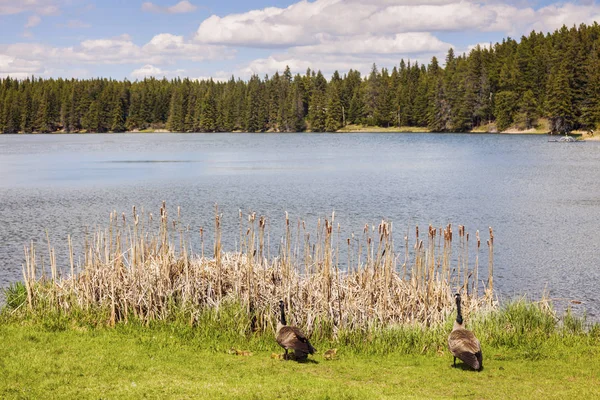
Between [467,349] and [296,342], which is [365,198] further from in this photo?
[467,349]

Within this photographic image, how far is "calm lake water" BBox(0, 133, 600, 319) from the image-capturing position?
2555cm

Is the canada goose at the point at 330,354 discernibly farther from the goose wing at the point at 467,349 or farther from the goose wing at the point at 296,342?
Result: the goose wing at the point at 467,349

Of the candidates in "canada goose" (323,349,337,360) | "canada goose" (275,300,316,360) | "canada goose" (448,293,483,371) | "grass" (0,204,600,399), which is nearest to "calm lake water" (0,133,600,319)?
"grass" (0,204,600,399)

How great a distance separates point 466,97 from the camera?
144 m

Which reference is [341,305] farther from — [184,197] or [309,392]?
[184,197]

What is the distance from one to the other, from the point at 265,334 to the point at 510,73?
141564 millimetres

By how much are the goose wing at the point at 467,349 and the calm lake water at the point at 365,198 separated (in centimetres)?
786

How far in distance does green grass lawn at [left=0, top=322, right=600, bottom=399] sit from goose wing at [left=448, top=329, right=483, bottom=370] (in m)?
0.24

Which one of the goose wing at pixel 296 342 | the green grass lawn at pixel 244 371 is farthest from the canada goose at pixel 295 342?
the green grass lawn at pixel 244 371

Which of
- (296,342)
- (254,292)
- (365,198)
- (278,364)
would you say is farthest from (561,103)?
(278,364)

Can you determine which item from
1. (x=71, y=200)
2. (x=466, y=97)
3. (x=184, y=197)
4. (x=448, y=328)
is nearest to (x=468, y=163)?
(x=184, y=197)

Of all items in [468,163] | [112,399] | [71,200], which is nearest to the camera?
[112,399]

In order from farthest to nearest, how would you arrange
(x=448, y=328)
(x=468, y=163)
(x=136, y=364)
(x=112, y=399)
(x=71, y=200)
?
(x=468, y=163) < (x=71, y=200) < (x=448, y=328) < (x=136, y=364) < (x=112, y=399)

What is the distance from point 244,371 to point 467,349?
12.5 ft
